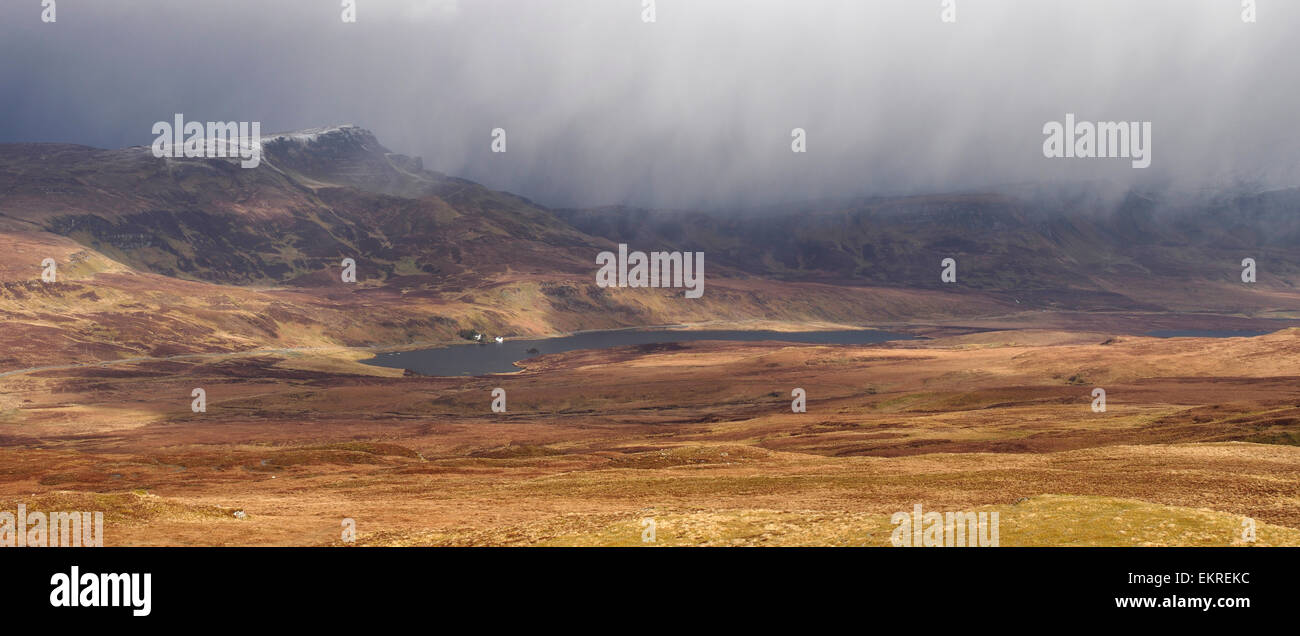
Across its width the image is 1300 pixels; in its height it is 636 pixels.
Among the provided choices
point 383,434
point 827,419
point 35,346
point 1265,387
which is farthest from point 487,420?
point 35,346

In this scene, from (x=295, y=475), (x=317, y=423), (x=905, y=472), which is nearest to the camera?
(x=905, y=472)

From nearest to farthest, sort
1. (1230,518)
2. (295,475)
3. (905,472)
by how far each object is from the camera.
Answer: (1230,518) → (905,472) → (295,475)

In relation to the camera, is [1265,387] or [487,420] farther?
[487,420]

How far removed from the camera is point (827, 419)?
101 meters

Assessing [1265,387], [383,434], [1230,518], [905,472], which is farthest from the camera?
[383,434]
